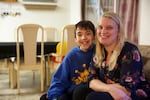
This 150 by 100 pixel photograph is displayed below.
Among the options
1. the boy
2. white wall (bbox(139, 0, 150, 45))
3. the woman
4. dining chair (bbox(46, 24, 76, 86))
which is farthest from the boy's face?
dining chair (bbox(46, 24, 76, 86))

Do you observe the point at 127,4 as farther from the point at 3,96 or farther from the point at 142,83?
the point at 3,96

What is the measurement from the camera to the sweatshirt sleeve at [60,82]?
5.90 ft

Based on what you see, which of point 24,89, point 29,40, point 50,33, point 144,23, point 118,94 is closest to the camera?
point 118,94

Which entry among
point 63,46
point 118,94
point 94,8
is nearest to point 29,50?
point 63,46

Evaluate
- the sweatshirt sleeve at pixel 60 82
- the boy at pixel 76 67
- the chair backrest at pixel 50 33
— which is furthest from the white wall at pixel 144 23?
the chair backrest at pixel 50 33

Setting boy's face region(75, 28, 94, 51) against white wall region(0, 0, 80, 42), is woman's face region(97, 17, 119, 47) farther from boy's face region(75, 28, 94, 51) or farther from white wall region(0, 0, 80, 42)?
white wall region(0, 0, 80, 42)

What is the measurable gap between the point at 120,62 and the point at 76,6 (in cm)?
408

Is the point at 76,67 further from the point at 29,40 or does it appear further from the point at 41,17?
the point at 41,17

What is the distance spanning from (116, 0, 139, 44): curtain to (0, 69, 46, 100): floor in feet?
5.06

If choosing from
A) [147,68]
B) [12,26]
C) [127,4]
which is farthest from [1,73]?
[147,68]

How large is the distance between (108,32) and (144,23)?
106 centimetres

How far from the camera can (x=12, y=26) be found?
5.81 m

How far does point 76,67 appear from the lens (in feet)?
6.10

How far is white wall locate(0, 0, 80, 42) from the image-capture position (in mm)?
5716
